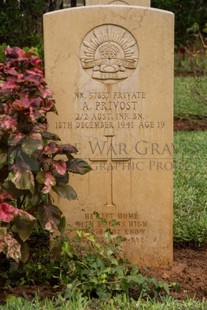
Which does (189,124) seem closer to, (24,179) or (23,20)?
(23,20)

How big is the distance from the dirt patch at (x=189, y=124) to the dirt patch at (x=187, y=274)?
206 inches

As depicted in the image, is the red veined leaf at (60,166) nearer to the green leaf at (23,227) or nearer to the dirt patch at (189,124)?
the green leaf at (23,227)

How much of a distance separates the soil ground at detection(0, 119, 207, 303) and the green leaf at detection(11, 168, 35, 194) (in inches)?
24.3

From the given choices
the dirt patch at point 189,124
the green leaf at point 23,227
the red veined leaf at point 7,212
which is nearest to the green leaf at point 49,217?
the green leaf at point 23,227

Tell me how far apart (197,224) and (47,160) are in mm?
1557

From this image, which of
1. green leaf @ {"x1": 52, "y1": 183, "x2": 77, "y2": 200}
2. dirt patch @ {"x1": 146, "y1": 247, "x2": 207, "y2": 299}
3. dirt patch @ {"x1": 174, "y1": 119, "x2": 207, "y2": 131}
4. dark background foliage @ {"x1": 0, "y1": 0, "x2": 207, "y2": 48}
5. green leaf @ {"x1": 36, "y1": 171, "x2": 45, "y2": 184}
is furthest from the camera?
dark background foliage @ {"x1": 0, "y1": 0, "x2": 207, "y2": 48}

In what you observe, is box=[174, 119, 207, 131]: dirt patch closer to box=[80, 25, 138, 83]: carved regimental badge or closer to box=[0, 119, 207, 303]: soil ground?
box=[0, 119, 207, 303]: soil ground

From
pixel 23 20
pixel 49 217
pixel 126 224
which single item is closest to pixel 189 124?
pixel 23 20

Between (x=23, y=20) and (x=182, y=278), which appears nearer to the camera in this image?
(x=182, y=278)

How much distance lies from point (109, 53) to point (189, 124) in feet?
20.1

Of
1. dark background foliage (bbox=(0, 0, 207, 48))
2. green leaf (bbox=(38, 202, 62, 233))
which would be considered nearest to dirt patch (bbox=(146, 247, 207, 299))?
green leaf (bbox=(38, 202, 62, 233))

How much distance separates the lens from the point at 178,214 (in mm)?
5188

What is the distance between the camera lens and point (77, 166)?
391 centimetres

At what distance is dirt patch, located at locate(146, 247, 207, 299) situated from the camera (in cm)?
410
